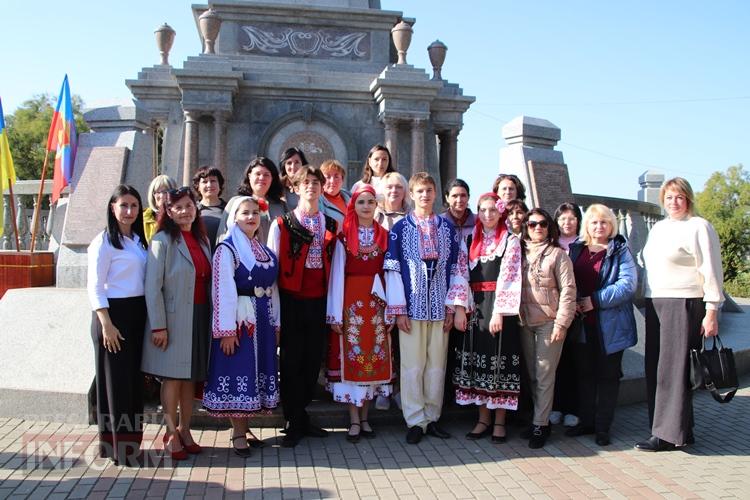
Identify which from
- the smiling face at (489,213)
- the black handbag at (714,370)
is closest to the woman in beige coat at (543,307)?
the smiling face at (489,213)

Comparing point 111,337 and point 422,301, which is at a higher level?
point 422,301

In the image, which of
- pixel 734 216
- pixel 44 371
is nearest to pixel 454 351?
pixel 44 371

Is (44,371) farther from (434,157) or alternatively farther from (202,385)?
(434,157)

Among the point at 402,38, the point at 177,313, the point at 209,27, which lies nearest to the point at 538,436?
the point at 177,313

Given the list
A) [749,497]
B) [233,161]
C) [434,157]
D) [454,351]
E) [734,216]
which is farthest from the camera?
[734,216]

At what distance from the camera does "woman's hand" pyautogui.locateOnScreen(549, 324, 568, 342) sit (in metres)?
4.43

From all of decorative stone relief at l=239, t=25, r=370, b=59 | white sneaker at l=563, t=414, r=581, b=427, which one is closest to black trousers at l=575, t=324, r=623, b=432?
white sneaker at l=563, t=414, r=581, b=427

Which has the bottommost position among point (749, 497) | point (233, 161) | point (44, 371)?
point (749, 497)

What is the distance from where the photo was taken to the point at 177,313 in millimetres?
4023

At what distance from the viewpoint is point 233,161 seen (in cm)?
1034

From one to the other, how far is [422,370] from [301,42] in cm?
862

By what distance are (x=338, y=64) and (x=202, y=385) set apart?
8.42m

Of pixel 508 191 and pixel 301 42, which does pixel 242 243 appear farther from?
pixel 301 42

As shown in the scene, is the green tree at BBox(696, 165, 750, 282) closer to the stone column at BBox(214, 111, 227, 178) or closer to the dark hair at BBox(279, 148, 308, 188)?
the stone column at BBox(214, 111, 227, 178)
